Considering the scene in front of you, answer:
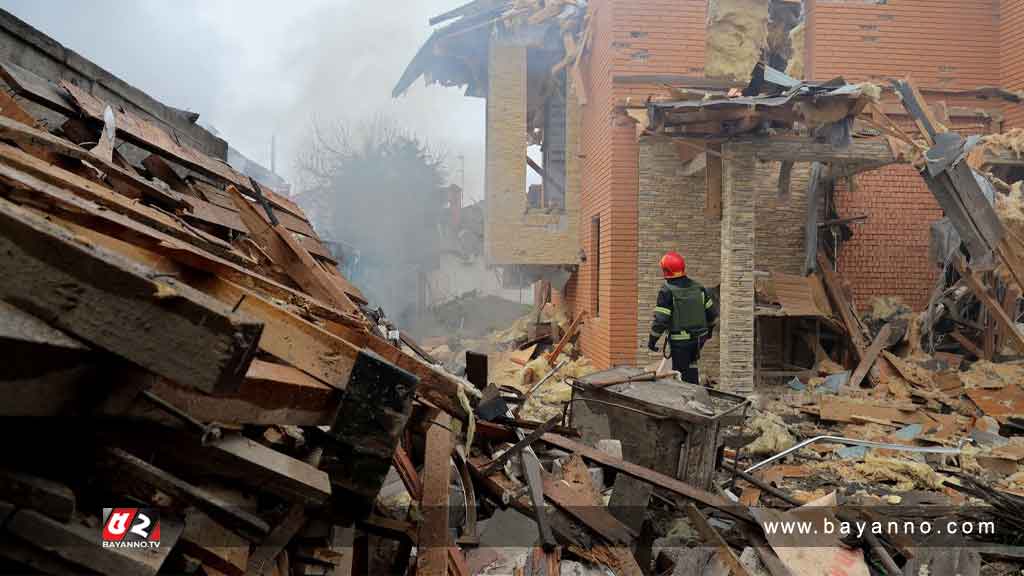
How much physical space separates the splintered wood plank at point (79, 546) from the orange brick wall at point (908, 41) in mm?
12548

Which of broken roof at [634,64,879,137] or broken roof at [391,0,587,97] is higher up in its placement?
broken roof at [391,0,587,97]

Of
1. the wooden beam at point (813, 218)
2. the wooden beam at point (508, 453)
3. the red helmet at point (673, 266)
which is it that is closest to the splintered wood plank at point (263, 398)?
the wooden beam at point (508, 453)

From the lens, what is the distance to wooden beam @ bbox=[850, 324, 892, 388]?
30.0ft

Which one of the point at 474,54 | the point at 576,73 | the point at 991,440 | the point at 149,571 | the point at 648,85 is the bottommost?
the point at 991,440

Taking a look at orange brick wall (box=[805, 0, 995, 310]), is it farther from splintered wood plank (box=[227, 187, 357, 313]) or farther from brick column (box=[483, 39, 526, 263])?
splintered wood plank (box=[227, 187, 357, 313])

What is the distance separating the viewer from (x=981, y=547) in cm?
382

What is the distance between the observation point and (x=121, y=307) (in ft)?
4.20

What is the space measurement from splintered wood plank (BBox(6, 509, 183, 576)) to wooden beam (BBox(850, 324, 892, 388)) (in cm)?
961

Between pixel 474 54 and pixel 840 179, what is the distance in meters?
8.37

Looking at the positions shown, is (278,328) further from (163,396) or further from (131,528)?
(131,528)

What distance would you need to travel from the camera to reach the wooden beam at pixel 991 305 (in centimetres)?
807

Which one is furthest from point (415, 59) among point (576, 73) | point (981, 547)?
point (981, 547)

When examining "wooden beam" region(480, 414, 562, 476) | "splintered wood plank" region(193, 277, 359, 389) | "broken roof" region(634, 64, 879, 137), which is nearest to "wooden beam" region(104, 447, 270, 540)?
"splintered wood plank" region(193, 277, 359, 389)

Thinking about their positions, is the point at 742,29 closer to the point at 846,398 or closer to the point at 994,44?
the point at 994,44
